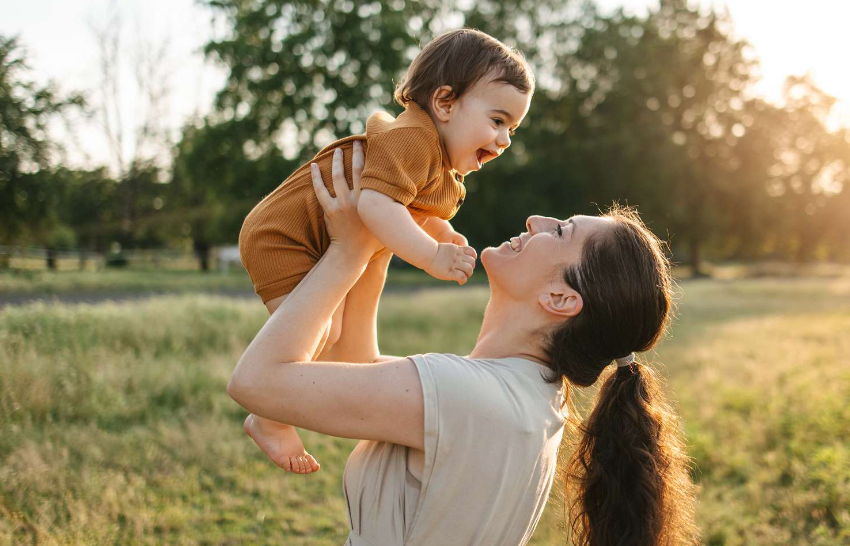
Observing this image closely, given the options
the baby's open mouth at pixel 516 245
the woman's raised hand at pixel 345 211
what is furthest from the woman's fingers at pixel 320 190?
the baby's open mouth at pixel 516 245

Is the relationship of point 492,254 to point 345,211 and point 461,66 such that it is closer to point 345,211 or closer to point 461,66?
point 345,211

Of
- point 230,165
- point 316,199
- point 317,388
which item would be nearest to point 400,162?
point 316,199

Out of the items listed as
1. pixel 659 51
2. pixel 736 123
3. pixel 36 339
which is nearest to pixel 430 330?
pixel 36 339

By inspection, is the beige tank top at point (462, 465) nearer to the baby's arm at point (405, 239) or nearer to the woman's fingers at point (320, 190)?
the baby's arm at point (405, 239)

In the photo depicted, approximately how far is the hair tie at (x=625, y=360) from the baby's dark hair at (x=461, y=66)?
97 cm

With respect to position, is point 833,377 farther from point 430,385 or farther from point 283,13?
point 283,13

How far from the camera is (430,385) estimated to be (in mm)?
1726

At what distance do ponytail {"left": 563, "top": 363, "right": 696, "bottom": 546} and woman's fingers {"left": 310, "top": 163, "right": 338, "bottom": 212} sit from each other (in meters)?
1.05

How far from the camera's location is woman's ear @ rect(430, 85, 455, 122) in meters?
2.31

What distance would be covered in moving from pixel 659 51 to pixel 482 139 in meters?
39.4

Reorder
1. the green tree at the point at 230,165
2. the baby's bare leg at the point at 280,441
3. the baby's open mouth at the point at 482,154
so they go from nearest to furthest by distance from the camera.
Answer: the baby's bare leg at the point at 280,441 < the baby's open mouth at the point at 482,154 < the green tree at the point at 230,165

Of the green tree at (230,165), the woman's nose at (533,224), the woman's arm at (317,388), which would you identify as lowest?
the woman's arm at (317,388)

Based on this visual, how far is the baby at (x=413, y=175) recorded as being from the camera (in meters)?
2.06

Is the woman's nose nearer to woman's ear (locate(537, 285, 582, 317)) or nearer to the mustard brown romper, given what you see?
woman's ear (locate(537, 285, 582, 317))
